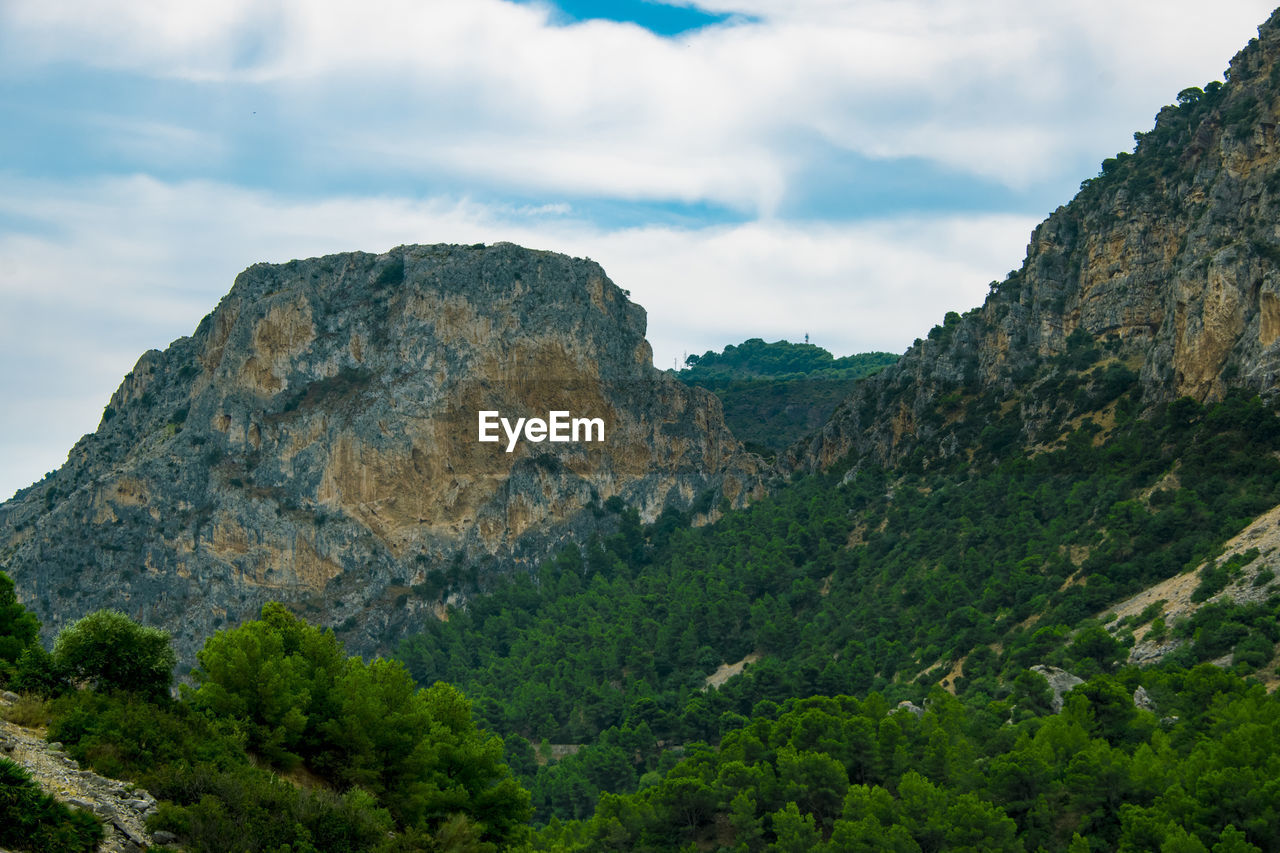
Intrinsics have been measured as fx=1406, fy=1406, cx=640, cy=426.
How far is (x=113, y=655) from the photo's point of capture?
125 feet

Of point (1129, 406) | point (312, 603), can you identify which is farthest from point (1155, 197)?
point (312, 603)

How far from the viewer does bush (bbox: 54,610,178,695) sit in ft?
123

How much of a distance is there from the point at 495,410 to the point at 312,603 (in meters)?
25.4

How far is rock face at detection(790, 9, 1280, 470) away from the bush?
2482 inches

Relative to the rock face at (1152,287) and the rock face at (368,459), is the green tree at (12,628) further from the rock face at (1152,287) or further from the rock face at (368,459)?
the rock face at (368,459)

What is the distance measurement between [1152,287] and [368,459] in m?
71.9

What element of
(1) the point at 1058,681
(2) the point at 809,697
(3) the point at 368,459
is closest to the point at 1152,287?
(2) the point at 809,697

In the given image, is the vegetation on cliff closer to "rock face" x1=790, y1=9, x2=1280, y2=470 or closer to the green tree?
the green tree

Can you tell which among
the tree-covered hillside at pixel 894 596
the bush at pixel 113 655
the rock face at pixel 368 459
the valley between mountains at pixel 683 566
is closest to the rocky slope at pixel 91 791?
the valley between mountains at pixel 683 566

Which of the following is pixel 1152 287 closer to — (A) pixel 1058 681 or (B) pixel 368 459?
(A) pixel 1058 681

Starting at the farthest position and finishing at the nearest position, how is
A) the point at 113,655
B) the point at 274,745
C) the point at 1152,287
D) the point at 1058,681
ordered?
the point at 1152,287 → the point at 1058,681 → the point at 274,745 → the point at 113,655

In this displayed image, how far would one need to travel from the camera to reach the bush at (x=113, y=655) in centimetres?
3762

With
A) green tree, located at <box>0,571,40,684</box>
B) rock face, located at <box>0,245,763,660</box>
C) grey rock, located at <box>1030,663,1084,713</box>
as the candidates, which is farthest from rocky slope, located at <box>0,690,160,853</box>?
rock face, located at <box>0,245,763,660</box>

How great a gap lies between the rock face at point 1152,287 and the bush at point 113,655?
63.0m
